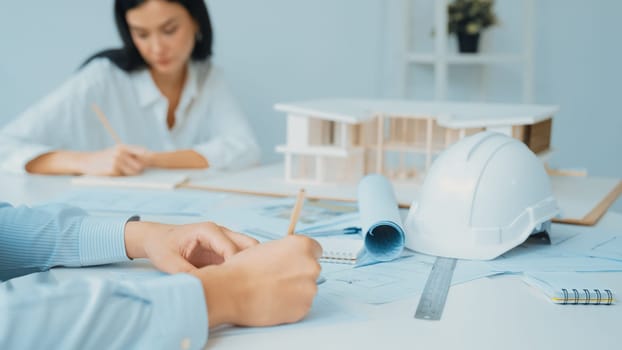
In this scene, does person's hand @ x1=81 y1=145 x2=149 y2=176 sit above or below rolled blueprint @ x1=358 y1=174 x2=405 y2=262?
below

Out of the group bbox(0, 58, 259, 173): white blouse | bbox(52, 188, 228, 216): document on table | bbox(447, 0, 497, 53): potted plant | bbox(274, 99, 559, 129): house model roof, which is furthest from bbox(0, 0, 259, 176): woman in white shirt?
bbox(447, 0, 497, 53): potted plant

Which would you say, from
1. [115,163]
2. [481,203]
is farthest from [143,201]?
[481,203]

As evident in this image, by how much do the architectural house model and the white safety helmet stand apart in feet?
1.54

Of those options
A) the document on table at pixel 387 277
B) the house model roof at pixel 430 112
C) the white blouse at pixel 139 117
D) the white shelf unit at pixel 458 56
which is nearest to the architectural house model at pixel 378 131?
the house model roof at pixel 430 112

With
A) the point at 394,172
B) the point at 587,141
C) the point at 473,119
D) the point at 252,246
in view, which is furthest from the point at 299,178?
the point at 587,141

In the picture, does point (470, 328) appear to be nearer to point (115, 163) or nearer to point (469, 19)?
point (115, 163)

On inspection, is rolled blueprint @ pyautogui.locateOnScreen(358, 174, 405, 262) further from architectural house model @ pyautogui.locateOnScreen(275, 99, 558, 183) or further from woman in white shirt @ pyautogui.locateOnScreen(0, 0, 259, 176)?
woman in white shirt @ pyautogui.locateOnScreen(0, 0, 259, 176)

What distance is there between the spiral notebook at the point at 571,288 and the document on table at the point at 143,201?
24.4 inches

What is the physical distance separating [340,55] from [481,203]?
2.20 m

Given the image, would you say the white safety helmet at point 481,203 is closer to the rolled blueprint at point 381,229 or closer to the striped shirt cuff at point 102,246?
the rolled blueprint at point 381,229

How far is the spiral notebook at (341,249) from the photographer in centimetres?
99

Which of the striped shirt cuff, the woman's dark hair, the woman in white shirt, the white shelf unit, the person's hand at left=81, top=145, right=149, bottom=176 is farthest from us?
the white shelf unit

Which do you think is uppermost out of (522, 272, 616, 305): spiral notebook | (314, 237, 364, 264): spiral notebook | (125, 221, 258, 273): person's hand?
(125, 221, 258, 273): person's hand

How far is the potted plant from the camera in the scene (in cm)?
287
